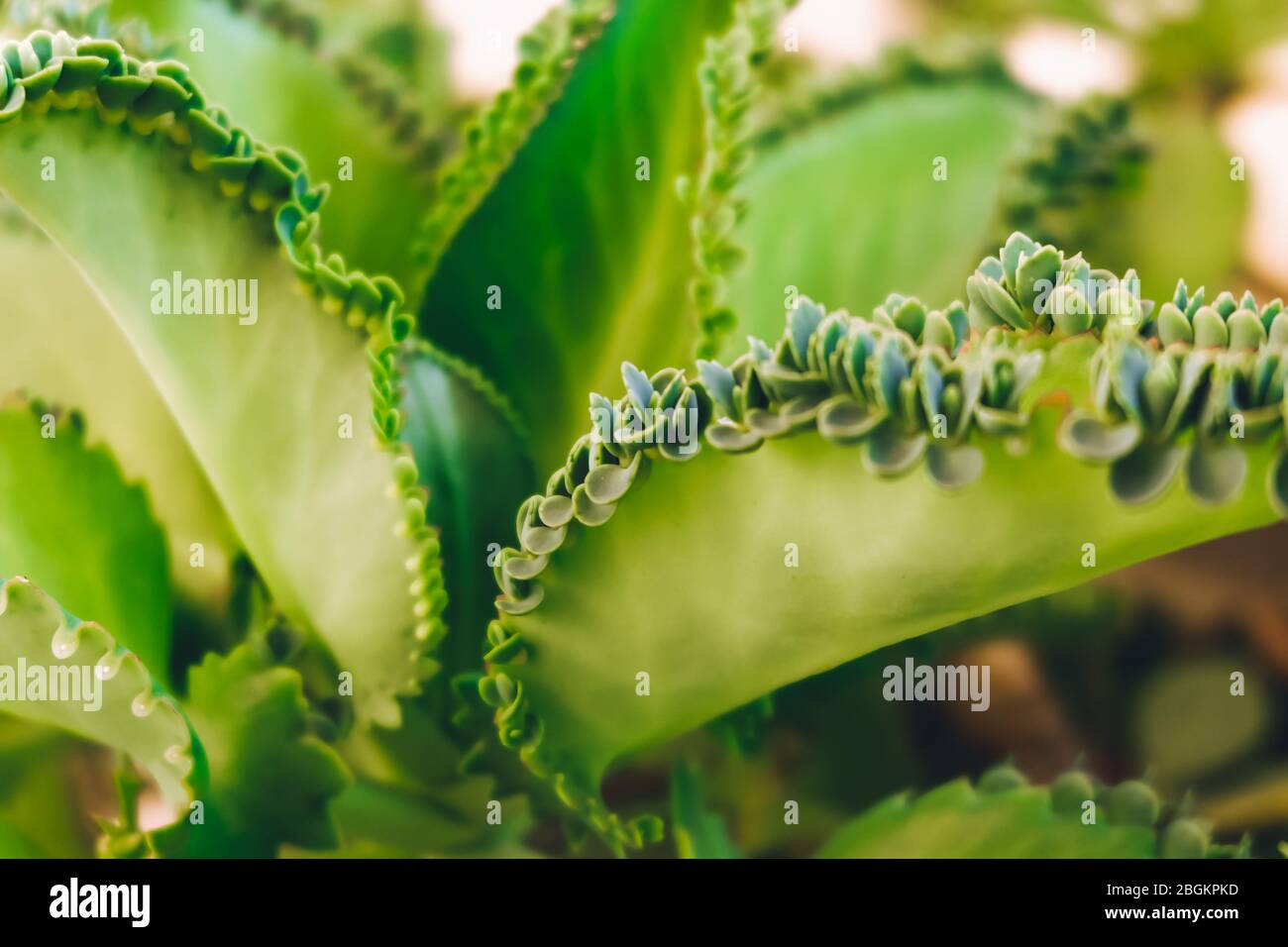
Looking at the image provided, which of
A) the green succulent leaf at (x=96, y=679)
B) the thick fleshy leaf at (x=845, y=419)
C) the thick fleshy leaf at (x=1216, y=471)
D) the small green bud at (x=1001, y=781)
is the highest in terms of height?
the thick fleshy leaf at (x=845, y=419)

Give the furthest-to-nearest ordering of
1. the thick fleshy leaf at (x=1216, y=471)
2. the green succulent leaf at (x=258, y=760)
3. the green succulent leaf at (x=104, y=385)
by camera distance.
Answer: the green succulent leaf at (x=104, y=385), the green succulent leaf at (x=258, y=760), the thick fleshy leaf at (x=1216, y=471)

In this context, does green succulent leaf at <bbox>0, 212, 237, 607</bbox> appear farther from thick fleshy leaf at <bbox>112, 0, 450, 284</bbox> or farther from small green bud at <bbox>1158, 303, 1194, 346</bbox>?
small green bud at <bbox>1158, 303, 1194, 346</bbox>

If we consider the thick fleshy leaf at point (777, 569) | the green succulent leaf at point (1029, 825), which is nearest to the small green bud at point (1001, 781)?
the green succulent leaf at point (1029, 825)

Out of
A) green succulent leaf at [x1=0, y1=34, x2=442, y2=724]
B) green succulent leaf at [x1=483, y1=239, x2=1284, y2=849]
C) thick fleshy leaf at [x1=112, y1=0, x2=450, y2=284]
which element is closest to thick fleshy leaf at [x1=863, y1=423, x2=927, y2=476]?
green succulent leaf at [x1=483, y1=239, x2=1284, y2=849]

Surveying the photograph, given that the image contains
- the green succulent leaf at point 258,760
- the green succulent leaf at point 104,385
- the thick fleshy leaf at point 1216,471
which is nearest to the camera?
the thick fleshy leaf at point 1216,471

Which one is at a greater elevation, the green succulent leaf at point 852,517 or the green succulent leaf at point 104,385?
the green succulent leaf at point 104,385

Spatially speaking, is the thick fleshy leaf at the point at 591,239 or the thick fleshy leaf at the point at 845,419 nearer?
the thick fleshy leaf at the point at 845,419
